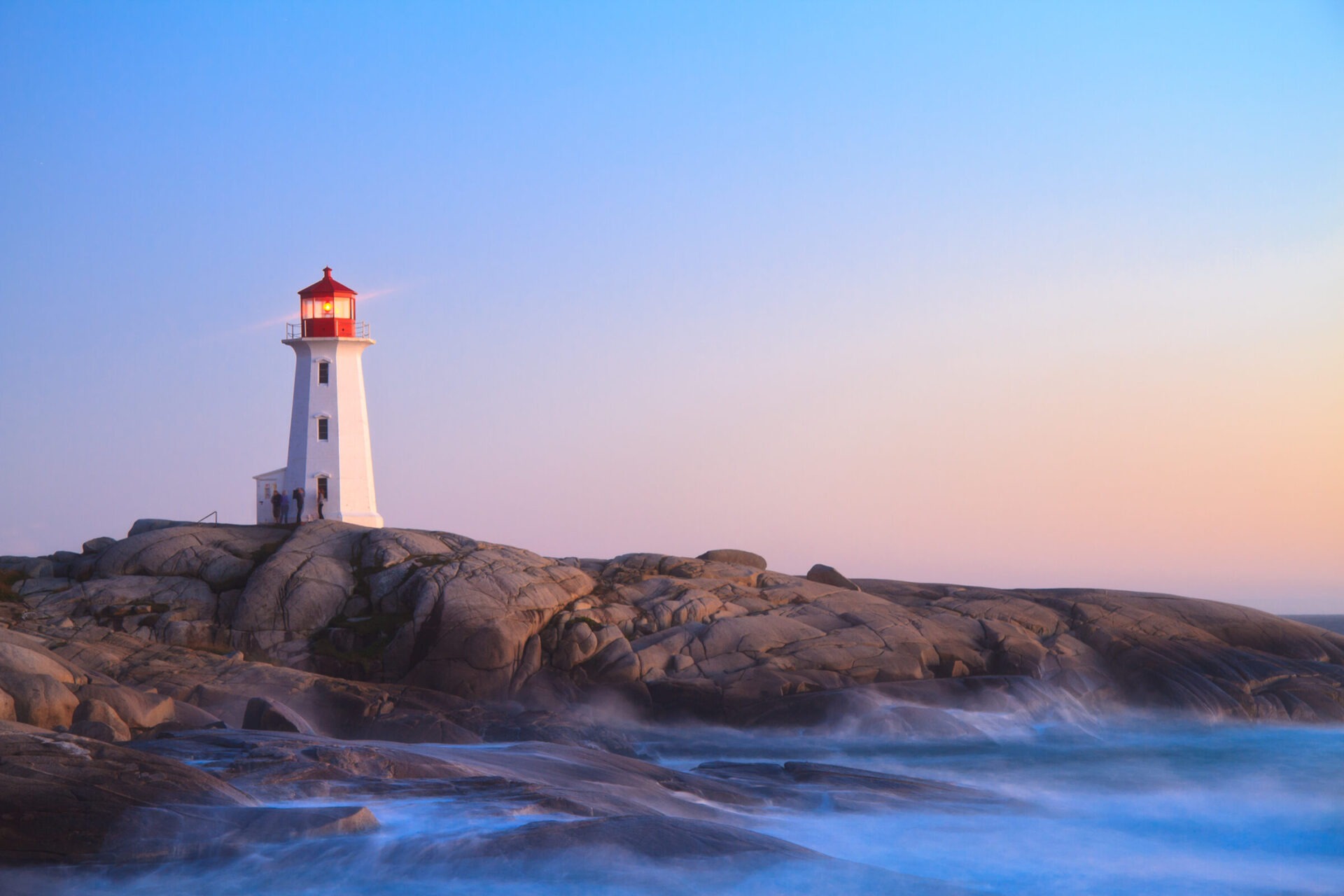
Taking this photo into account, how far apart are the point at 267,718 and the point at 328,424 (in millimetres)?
15203

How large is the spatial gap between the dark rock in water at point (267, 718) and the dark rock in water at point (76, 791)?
14.6 feet

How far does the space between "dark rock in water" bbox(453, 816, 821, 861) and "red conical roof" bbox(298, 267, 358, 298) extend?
73.8 ft

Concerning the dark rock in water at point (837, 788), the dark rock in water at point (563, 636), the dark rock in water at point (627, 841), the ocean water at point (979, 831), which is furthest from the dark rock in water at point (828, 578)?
the dark rock in water at point (627, 841)

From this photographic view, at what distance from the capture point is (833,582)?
28578 millimetres

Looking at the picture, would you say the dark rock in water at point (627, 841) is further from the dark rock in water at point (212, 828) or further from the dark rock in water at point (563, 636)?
the dark rock in water at point (563, 636)

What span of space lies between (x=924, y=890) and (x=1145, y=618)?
16.8 meters

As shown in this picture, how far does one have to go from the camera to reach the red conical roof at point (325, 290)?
104ft

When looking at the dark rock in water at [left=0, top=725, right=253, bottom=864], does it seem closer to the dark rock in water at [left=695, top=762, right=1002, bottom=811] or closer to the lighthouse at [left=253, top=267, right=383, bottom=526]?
the dark rock in water at [left=695, top=762, right=1002, bottom=811]

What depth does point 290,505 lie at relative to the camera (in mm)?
30672

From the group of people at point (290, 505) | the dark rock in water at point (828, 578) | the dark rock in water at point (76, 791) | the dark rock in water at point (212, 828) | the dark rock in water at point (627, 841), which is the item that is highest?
the group of people at point (290, 505)

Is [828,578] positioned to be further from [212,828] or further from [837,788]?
[212,828]

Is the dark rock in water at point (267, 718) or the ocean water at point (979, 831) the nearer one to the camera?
the ocean water at point (979, 831)

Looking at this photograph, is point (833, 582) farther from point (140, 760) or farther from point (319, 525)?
point (140, 760)

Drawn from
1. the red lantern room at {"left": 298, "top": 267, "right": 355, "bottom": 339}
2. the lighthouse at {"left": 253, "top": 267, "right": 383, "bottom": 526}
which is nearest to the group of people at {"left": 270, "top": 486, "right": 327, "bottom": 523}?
the lighthouse at {"left": 253, "top": 267, "right": 383, "bottom": 526}
